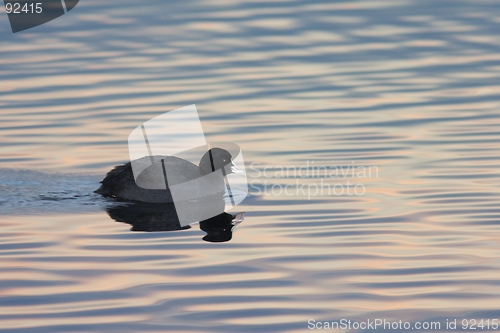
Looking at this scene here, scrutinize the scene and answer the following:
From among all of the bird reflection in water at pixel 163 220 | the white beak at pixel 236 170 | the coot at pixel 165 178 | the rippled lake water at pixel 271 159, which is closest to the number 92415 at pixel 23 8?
the rippled lake water at pixel 271 159

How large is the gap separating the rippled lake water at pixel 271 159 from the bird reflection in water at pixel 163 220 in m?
0.14

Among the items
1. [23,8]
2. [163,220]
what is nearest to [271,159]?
[163,220]

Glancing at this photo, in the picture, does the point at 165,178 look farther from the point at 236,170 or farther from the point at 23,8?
the point at 23,8

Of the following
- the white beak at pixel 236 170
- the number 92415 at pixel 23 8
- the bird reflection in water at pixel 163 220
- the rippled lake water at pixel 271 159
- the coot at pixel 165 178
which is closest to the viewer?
the rippled lake water at pixel 271 159

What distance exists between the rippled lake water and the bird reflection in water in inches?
5.5

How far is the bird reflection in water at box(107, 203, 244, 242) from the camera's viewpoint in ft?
28.4

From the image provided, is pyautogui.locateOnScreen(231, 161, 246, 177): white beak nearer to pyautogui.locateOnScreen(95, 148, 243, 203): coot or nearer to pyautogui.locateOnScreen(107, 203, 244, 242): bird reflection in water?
pyautogui.locateOnScreen(95, 148, 243, 203): coot

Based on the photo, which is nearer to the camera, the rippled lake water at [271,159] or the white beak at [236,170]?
the rippled lake water at [271,159]

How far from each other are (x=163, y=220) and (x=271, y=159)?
1.85 m

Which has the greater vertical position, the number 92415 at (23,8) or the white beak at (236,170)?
the number 92415 at (23,8)

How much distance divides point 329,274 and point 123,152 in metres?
4.22

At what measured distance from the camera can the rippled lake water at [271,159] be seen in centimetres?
695

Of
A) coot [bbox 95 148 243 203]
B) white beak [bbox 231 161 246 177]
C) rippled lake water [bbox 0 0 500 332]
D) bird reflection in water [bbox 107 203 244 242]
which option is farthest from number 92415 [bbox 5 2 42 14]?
bird reflection in water [bbox 107 203 244 242]

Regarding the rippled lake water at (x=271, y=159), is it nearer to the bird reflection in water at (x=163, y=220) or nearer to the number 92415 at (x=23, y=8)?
the bird reflection in water at (x=163, y=220)
